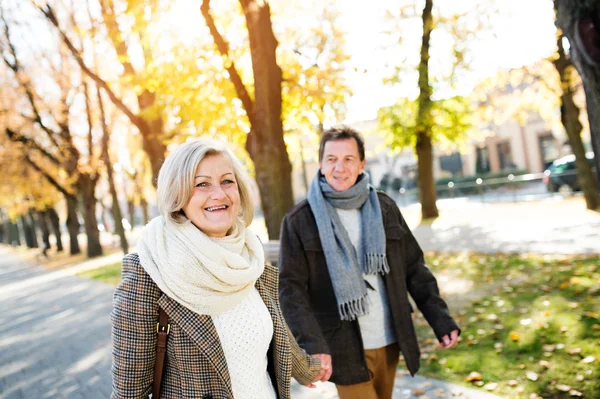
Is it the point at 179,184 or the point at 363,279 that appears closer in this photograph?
the point at 179,184

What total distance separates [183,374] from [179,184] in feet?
2.39

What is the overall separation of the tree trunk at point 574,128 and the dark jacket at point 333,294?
13.7 metres

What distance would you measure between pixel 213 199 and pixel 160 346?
1.97ft

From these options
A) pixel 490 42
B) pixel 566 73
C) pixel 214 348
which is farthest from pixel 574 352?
pixel 490 42

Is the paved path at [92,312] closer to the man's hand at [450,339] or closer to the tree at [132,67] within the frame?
the man's hand at [450,339]

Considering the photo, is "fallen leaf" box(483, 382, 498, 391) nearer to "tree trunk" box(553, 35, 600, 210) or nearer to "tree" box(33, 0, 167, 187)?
"tree" box(33, 0, 167, 187)

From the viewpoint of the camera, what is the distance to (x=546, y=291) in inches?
304

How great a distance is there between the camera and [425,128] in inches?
759

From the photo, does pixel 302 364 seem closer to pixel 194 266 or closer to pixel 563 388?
pixel 194 266

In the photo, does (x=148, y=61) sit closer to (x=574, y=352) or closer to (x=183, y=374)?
(x=574, y=352)

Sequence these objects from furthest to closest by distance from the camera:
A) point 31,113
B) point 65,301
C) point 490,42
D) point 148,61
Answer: point 31,113 < point 490,42 < point 65,301 < point 148,61

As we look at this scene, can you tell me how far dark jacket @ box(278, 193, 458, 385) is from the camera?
3223mm

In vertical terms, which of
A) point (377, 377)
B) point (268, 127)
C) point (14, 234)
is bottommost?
point (377, 377)

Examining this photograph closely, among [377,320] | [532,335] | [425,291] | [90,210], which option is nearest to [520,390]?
[532,335]
